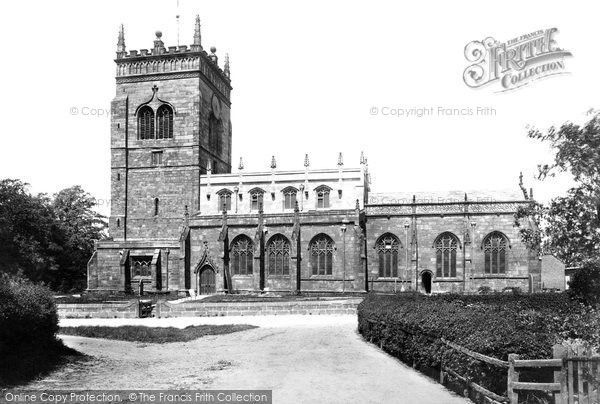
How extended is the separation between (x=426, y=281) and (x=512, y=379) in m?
34.9

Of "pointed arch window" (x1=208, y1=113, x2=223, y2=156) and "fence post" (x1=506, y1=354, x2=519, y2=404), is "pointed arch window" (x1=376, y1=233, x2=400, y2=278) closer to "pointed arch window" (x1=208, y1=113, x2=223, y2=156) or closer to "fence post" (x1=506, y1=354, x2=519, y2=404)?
"pointed arch window" (x1=208, y1=113, x2=223, y2=156)

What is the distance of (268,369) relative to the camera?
46.6 feet

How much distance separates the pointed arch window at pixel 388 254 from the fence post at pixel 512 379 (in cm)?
3417

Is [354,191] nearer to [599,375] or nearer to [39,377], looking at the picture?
[39,377]

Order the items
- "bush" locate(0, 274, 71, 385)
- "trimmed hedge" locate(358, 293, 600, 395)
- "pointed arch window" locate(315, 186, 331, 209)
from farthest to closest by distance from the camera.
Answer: "pointed arch window" locate(315, 186, 331, 209) → "bush" locate(0, 274, 71, 385) → "trimmed hedge" locate(358, 293, 600, 395)

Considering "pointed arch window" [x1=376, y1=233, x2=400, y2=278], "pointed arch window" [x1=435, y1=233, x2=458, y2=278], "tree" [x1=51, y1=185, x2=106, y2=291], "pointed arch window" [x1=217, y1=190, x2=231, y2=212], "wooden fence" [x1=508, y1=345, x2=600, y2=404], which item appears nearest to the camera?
"wooden fence" [x1=508, y1=345, x2=600, y2=404]

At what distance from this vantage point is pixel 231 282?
4522 cm

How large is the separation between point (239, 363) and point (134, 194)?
3853 cm

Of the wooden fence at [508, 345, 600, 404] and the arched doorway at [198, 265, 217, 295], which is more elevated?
the wooden fence at [508, 345, 600, 404]

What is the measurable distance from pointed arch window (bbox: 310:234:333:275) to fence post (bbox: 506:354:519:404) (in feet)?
113

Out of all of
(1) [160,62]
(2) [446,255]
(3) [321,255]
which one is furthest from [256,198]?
(2) [446,255]

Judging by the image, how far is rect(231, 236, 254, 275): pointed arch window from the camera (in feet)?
149

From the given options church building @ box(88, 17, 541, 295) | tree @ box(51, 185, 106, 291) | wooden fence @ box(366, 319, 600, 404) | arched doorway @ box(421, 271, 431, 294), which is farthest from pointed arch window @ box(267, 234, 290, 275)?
wooden fence @ box(366, 319, 600, 404)

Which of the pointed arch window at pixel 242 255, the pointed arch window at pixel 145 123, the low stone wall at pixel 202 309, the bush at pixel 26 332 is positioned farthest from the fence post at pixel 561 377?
the pointed arch window at pixel 145 123
